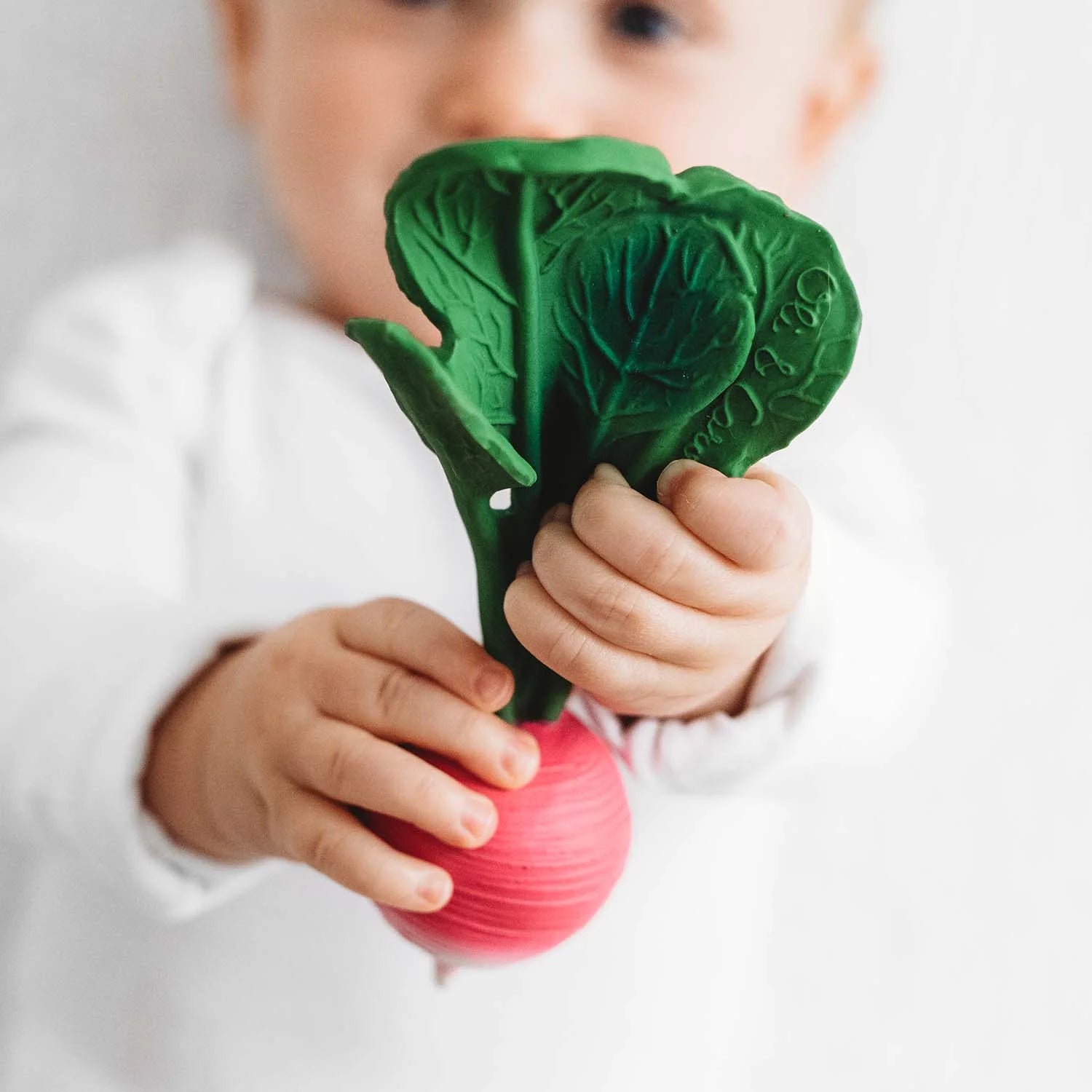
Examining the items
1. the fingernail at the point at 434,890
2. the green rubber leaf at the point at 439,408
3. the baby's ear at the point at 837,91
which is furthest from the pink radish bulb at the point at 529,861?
the baby's ear at the point at 837,91

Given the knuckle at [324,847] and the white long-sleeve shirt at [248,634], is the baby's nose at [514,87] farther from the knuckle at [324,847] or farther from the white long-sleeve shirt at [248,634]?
the knuckle at [324,847]

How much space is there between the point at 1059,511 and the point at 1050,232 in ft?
0.56

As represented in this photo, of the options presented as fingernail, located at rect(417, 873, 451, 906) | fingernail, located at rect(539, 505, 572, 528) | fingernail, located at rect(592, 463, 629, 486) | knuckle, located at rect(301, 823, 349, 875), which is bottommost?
knuckle, located at rect(301, 823, 349, 875)

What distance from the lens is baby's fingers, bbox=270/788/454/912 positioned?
0.31m

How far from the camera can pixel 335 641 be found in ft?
1.21

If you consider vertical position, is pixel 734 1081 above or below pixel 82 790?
below

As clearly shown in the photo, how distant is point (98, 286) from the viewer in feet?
1.96

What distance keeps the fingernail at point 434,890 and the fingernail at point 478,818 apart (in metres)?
0.02

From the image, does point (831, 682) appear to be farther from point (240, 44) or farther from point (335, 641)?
point (240, 44)

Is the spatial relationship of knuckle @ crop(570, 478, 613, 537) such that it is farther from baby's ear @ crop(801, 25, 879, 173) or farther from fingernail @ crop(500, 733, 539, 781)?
baby's ear @ crop(801, 25, 879, 173)

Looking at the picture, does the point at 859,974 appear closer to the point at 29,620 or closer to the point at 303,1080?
the point at 303,1080

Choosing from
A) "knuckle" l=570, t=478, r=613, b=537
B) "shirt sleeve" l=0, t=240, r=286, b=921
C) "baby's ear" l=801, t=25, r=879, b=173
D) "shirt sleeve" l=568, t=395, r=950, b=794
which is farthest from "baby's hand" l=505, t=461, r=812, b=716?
"baby's ear" l=801, t=25, r=879, b=173

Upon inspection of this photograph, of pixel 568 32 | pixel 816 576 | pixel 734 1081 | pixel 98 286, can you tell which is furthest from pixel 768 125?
pixel 734 1081

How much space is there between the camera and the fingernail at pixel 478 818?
30 cm
